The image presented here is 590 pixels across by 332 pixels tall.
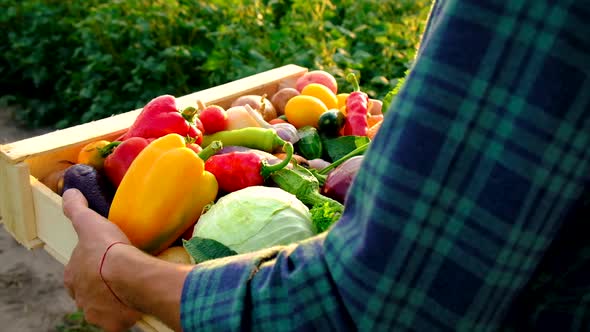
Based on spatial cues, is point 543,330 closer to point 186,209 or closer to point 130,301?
point 130,301

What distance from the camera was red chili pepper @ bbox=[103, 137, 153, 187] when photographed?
165cm

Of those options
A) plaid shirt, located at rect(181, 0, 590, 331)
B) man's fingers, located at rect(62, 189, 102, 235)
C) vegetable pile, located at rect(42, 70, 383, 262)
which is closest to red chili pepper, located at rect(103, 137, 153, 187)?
vegetable pile, located at rect(42, 70, 383, 262)

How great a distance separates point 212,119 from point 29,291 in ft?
6.29

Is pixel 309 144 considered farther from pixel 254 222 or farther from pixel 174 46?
pixel 174 46

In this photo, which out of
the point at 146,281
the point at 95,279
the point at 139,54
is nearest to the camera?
the point at 146,281

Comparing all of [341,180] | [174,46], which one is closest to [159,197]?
[341,180]

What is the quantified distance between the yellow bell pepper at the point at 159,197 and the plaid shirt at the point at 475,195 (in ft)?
2.11

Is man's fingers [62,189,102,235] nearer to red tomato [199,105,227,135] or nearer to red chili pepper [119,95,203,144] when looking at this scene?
red chili pepper [119,95,203,144]

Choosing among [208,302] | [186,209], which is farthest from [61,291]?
[208,302]

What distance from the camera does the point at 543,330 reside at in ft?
2.95

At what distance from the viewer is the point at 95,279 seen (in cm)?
127

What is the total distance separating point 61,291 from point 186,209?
2.10 m

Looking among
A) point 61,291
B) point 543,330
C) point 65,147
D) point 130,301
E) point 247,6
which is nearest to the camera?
point 543,330

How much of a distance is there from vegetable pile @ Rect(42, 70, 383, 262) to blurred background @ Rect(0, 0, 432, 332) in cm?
151
